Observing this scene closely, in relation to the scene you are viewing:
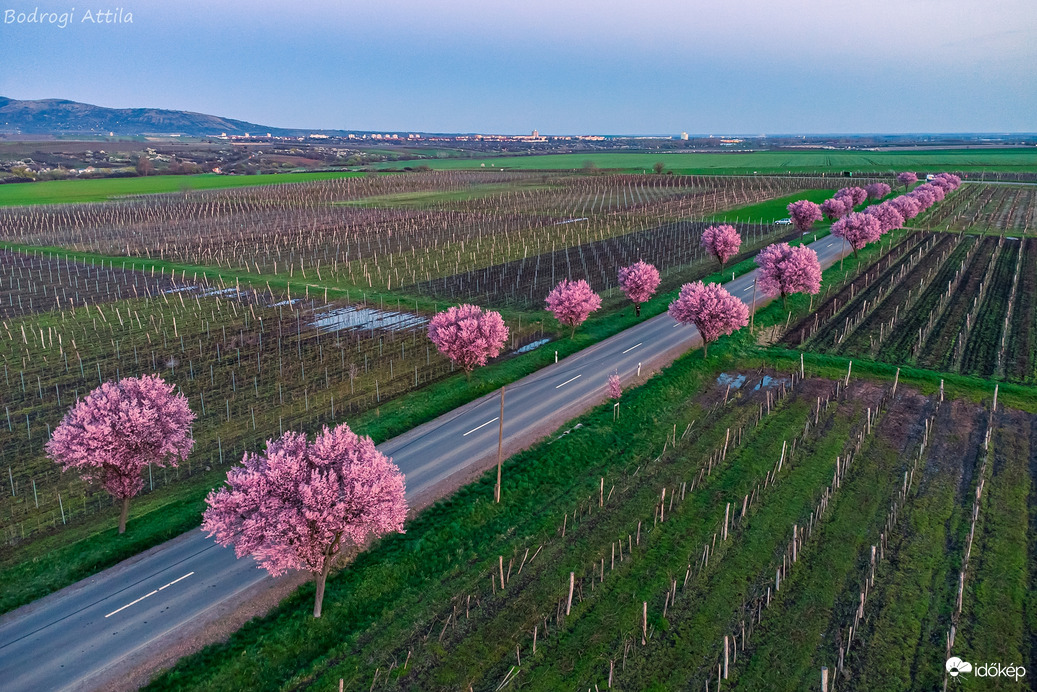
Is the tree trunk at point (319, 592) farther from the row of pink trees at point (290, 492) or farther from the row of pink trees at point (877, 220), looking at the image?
the row of pink trees at point (877, 220)

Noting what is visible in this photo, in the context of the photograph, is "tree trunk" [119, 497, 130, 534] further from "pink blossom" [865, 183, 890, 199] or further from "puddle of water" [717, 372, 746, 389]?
"pink blossom" [865, 183, 890, 199]

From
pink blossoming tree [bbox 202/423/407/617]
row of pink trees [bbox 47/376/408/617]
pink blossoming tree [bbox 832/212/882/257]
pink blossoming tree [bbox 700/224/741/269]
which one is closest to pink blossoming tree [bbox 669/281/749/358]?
pink blossoming tree [bbox 700/224/741/269]

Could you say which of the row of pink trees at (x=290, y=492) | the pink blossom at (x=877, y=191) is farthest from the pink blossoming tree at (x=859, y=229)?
the row of pink trees at (x=290, y=492)

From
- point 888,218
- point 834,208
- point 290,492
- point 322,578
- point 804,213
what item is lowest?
point 322,578

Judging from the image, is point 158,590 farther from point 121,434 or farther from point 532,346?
point 532,346

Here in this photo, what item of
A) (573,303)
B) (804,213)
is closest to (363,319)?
(573,303)

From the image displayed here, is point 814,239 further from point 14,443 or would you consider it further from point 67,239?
point 67,239
